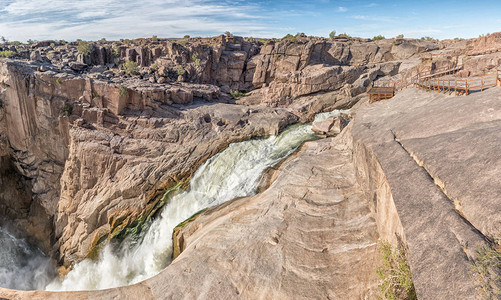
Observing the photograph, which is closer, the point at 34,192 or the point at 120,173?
the point at 120,173

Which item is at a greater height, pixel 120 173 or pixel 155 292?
pixel 155 292

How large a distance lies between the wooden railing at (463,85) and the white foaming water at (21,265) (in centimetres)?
2945

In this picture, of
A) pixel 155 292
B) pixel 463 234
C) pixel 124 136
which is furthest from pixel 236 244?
pixel 124 136

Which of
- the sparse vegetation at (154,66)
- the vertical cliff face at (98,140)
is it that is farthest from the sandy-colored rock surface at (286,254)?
the sparse vegetation at (154,66)

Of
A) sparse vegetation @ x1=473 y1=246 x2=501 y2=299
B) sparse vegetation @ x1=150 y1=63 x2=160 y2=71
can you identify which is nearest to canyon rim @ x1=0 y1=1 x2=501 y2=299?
sparse vegetation @ x1=473 y1=246 x2=501 y2=299

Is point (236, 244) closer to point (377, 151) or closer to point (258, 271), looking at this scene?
point (258, 271)

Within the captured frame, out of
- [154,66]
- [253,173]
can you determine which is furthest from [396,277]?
[154,66]

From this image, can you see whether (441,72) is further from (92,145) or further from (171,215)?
(92,145)

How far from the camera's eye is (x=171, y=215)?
57.6 feet

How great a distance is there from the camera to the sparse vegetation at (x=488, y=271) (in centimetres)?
392

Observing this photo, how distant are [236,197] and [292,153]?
530 centimetres

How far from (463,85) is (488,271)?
15.2m

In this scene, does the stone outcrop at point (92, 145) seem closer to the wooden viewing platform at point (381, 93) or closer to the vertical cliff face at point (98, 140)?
the vertical cliff face at point (98, 140)

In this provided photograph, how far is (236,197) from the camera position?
51.8 ft
